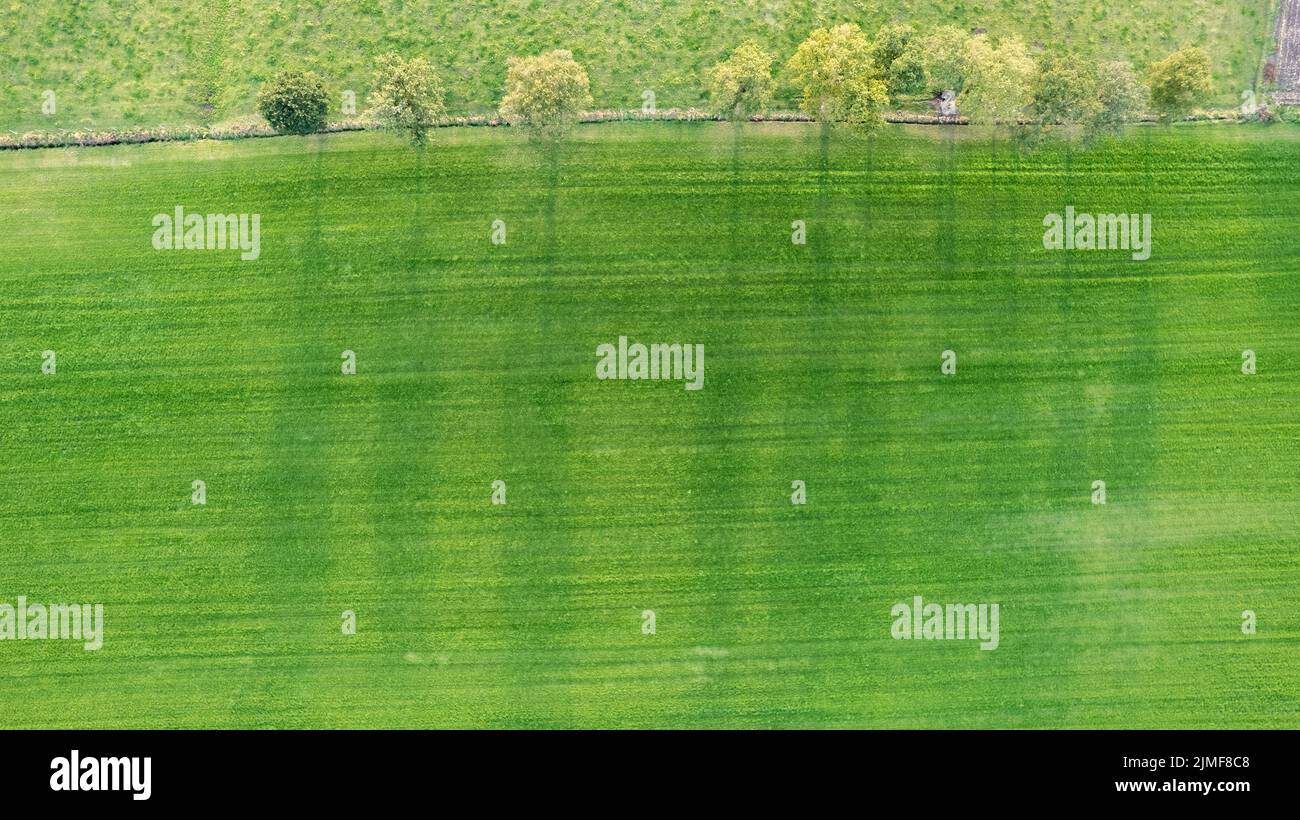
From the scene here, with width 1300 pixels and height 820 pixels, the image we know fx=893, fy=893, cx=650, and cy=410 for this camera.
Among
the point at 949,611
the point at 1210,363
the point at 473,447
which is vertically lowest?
the point at 949,611

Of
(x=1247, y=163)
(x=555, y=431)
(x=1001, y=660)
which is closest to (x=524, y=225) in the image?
(x=555, y=431)

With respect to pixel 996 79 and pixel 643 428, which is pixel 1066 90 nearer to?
pixel 996 79

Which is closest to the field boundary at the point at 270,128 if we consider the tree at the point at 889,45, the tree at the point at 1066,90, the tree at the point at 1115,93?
the tree at the point at 1115,93

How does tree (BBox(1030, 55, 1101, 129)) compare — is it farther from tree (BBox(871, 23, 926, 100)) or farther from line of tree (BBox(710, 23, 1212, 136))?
tree (BBox(871, 23, 926, 100))

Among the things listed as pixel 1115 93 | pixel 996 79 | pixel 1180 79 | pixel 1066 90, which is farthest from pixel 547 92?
pixel 1180 79

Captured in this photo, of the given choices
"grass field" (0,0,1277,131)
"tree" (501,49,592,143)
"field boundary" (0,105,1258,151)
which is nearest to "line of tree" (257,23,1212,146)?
"tree" (501,49,592,143)
